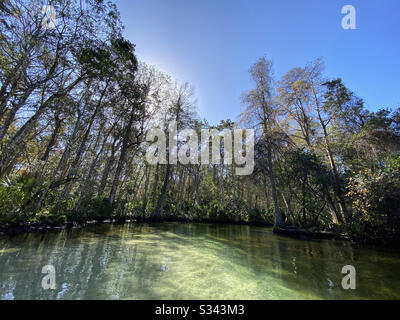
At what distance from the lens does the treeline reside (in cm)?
600

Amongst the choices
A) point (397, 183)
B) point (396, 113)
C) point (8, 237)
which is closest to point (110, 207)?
point (8, 237)

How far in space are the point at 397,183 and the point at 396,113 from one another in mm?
7010

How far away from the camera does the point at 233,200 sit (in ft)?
59.0

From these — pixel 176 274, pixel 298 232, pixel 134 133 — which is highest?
pixel 134 133
